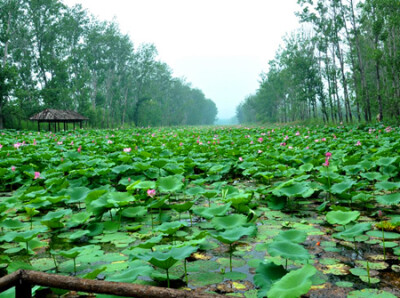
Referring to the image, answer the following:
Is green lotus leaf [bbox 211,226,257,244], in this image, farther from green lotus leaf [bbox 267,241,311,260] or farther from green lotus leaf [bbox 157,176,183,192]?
green lotus leaf [bbox 157,176,183,192]

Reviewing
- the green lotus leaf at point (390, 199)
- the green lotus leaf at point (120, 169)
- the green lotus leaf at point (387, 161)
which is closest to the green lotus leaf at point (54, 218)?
the green lotus leaf at point (120, 169)

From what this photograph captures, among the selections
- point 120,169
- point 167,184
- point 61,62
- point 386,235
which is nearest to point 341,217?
point 386,235

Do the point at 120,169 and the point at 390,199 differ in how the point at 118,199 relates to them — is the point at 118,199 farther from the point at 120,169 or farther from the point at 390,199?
the point at 390,199

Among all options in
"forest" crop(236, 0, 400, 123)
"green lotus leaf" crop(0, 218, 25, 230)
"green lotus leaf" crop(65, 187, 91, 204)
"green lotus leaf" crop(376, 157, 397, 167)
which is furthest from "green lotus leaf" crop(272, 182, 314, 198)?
"forest" crop(236, 0, 400, 123)

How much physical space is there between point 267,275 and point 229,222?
2.30 ft

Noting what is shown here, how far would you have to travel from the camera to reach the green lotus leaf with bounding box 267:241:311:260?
56.1 inches

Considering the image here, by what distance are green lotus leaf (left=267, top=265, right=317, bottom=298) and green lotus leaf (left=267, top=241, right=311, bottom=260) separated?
0.21 meters

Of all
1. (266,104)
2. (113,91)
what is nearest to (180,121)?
(266,104)

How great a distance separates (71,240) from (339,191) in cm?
231

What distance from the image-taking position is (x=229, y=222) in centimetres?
207

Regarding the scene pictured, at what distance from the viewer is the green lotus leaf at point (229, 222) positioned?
2.00 m

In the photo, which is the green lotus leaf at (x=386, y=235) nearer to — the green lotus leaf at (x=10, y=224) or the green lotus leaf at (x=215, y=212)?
the green lotus leaf at (x=215, y=212)

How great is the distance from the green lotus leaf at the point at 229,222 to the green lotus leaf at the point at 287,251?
0.47 meters

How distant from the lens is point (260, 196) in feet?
10.8
